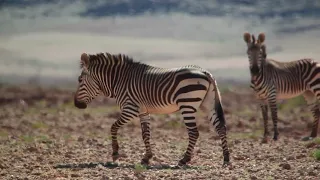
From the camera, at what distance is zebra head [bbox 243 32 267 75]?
57.2 ft

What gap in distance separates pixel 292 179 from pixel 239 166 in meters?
1.79

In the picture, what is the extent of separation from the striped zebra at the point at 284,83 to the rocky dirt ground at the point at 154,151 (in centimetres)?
101

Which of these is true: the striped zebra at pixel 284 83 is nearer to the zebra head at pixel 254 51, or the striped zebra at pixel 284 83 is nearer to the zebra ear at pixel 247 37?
the zebra head at pixel 254 51

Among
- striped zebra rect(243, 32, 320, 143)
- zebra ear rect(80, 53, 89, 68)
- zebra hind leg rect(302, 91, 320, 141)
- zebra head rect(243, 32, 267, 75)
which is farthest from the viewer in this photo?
zebra hind leg rect(302, 91, 320, 141)

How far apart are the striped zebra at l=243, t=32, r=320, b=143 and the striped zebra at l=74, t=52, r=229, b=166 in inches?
225

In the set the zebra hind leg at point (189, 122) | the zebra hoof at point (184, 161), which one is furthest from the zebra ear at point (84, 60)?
the zebra hoof at point (184, 161)

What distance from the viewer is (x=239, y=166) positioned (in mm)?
11695

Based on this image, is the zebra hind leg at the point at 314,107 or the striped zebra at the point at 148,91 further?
the zebra hind leg at the point at 314,107

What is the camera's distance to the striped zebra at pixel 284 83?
19.4m

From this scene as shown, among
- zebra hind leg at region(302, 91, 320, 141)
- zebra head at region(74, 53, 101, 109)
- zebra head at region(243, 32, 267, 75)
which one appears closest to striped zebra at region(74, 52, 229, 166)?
zebra head at region(74, 53, 101, 109)

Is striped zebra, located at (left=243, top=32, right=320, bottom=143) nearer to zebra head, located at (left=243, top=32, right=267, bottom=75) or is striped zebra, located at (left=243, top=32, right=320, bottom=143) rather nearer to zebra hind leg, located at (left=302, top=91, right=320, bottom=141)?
zebra hind leg, located at (left=302, top=91, right=320, bottom=141)

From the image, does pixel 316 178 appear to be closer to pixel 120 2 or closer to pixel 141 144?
pixel 141 144

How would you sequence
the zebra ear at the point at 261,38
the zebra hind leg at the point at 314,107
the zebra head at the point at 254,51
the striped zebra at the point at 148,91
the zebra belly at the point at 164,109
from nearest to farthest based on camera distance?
1. the striped zebra at the point at 148,91
2. the zebra belly at the point at 164,109
3. the zebra head at the point at 254,51
4. the zebra ear at the point at 261,38
5. the zebra hind leg at the point at 314,107

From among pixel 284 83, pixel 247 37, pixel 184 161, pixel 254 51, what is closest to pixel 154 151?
pixel 184 161
